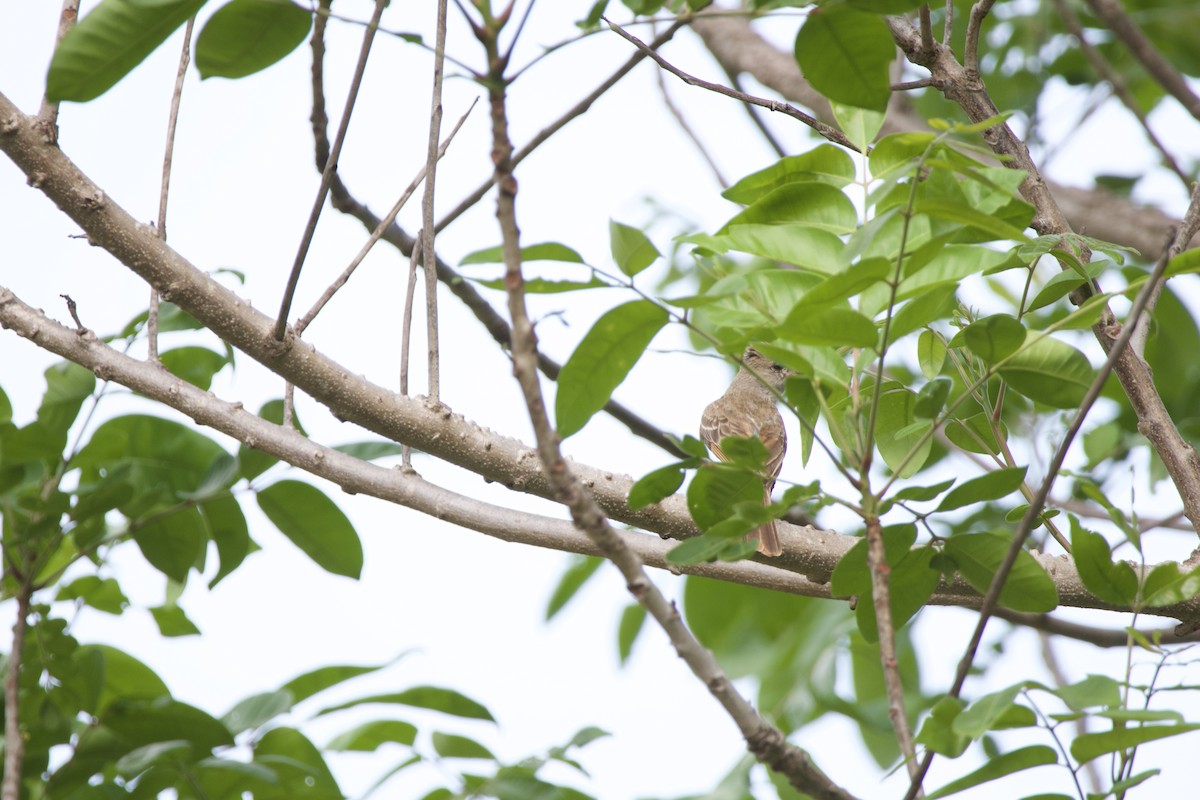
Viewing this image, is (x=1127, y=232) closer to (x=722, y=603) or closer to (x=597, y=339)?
(x=722, y=603)

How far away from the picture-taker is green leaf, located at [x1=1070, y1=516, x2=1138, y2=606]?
5.63ft

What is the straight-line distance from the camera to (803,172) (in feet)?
6.02

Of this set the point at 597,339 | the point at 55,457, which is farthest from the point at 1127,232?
the point at 55,457

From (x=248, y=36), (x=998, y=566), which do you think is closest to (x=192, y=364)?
(x=248, y=36)

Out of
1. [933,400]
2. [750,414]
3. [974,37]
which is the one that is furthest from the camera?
[750,414]

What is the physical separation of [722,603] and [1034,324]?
1.68 metres

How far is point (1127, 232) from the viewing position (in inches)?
169

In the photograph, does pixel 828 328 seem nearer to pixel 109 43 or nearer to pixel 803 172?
pixel 803 172

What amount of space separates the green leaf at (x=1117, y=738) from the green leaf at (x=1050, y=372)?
0.51m

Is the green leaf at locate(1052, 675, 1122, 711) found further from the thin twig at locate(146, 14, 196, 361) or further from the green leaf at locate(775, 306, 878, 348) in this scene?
the thin twig at locate(146, 14, 196, 361)

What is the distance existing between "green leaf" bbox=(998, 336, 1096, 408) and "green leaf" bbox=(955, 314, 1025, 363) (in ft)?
0.05

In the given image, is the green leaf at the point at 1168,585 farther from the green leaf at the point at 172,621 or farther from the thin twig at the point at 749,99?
the green leaf at the point at 172,621


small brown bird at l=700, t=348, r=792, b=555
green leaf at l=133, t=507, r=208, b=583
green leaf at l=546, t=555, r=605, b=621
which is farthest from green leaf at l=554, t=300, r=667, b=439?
small brown bird at l=700, t=348, r=792, b=555

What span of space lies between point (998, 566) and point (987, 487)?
0.65 feet
